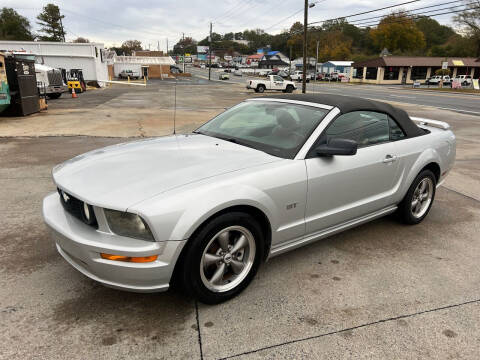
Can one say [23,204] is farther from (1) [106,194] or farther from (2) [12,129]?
(2) [12,129]

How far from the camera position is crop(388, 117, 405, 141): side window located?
12.7 feet

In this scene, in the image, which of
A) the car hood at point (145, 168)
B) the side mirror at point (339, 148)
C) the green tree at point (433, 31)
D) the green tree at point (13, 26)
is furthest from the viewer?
the green tree at point (433, 31)

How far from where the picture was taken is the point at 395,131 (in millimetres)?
3924

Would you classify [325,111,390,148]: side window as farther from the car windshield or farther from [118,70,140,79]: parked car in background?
[118,70,140,79]: parked car in background

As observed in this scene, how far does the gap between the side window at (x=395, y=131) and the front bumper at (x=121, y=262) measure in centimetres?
261

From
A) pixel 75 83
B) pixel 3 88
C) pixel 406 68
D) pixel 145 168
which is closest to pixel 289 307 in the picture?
pixel 145 168

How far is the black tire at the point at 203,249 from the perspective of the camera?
244 centimetres

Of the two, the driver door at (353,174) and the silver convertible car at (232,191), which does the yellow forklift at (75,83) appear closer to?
the silver convertible car at (232,191)

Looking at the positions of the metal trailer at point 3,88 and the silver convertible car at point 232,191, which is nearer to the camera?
the silver convertible car at point 232,191

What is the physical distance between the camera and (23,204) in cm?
471

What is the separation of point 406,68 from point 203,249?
71.8 m

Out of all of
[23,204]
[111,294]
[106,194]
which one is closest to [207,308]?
[111,294]

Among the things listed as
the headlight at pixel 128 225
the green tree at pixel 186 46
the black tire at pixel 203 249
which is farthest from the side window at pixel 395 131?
the green tree at pixel 186 46

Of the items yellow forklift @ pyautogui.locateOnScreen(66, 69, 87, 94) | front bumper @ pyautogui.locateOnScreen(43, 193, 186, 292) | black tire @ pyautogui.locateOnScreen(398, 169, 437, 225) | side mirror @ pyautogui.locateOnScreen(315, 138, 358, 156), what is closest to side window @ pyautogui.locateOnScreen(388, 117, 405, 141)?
black tire @ pyautogui.locateOnScreen(398, 169, 437, 225)
